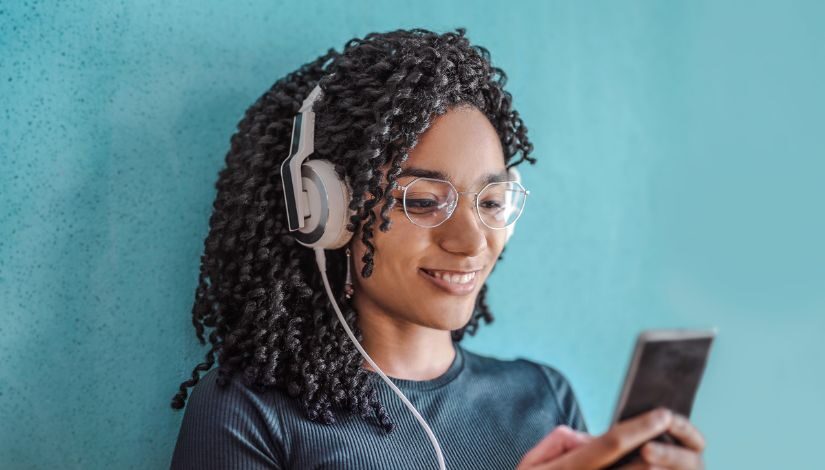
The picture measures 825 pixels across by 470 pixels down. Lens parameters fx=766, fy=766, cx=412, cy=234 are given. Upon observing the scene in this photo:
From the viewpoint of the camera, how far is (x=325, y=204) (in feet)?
3.61

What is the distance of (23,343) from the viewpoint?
107 cm

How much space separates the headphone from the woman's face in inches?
2.2

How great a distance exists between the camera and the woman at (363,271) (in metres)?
1.10

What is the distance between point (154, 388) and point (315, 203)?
15.8 inches

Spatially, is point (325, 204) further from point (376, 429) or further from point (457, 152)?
point (376, 429)

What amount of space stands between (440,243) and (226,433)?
16.0 inches

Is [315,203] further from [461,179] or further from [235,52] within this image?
[235,52]

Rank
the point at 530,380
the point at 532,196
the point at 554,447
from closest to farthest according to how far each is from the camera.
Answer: the point at 554,447 → the point at 530,380 → the point at 532,196

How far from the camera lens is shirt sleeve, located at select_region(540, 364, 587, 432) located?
4.77ft

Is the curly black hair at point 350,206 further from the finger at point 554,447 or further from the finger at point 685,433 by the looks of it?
the finger at point 685,433

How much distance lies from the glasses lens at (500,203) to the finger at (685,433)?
0.44 meters

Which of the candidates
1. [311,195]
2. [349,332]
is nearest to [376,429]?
[349,332]

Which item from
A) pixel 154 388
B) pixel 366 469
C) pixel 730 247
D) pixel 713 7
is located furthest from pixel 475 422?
pixel 713 7

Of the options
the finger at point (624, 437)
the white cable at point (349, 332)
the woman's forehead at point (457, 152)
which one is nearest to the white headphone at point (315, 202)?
the white cable at point (349, 332)
